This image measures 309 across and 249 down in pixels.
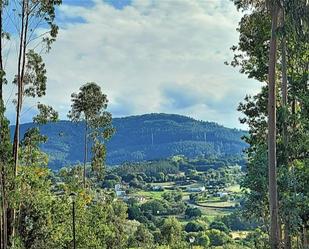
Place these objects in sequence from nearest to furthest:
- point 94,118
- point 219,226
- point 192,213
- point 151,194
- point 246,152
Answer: point 246,152, point 94,118, point 219,226, point 192,213, point 151,194

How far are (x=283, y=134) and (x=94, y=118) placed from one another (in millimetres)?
19764

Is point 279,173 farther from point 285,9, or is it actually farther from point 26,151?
point 26,151

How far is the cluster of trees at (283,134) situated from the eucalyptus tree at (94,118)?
15.9 m

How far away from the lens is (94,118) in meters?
31.3

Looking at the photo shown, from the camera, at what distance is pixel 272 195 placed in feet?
37.0

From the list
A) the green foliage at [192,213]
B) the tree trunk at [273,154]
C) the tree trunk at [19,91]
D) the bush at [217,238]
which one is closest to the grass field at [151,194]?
the green foliage at [192,213]

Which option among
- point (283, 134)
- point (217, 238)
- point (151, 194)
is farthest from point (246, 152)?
point (151, 194)

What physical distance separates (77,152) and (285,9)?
164 m

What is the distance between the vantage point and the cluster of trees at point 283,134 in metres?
11.3

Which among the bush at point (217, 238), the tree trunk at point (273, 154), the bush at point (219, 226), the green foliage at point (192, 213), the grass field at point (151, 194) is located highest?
the tree trunk at point (273, 154)

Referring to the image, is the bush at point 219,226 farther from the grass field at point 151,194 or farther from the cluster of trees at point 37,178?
the cluster of trees at point 37,178

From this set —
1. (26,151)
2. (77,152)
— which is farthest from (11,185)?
(77,152)

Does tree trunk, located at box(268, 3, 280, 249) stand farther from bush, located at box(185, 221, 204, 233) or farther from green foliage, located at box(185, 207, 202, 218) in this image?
green foliage, located at box(185, 207, 202, 218)

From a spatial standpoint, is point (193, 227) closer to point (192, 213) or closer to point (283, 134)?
point (192, 213)
